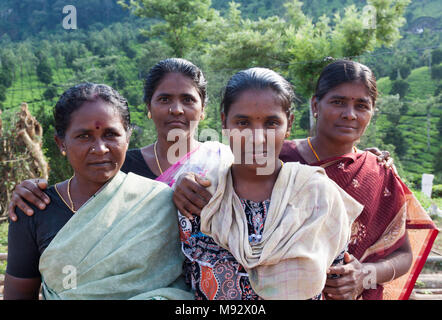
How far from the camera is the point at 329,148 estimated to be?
2.46m

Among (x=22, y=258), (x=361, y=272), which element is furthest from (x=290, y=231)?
(x=22, y=258)

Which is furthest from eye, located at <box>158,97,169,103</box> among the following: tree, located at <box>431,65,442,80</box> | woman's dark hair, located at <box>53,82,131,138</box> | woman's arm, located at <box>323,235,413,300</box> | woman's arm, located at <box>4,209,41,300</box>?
tree, located at <box>431,65,442,80</box>

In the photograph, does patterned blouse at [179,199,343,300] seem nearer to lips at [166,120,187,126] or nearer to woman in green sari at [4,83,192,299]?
woman in green sari at [4,83,192,299]

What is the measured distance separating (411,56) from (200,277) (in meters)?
42.2

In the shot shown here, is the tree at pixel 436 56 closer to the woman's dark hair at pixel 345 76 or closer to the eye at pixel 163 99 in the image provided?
the woman's dark hair at pixel 345 76

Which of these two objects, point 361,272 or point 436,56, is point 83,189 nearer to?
point 361,272

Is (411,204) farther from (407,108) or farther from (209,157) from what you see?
(407,108)

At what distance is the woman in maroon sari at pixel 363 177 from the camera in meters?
2.27

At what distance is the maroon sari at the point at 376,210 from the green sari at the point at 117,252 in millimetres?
968

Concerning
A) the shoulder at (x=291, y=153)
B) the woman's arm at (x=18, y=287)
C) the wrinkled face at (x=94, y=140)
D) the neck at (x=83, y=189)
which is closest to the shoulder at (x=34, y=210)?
the neck at (x=83, y=189)

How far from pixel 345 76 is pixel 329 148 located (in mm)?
459

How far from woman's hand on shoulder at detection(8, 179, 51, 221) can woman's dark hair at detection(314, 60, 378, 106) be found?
5.69 feet

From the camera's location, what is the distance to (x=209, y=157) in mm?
2619
